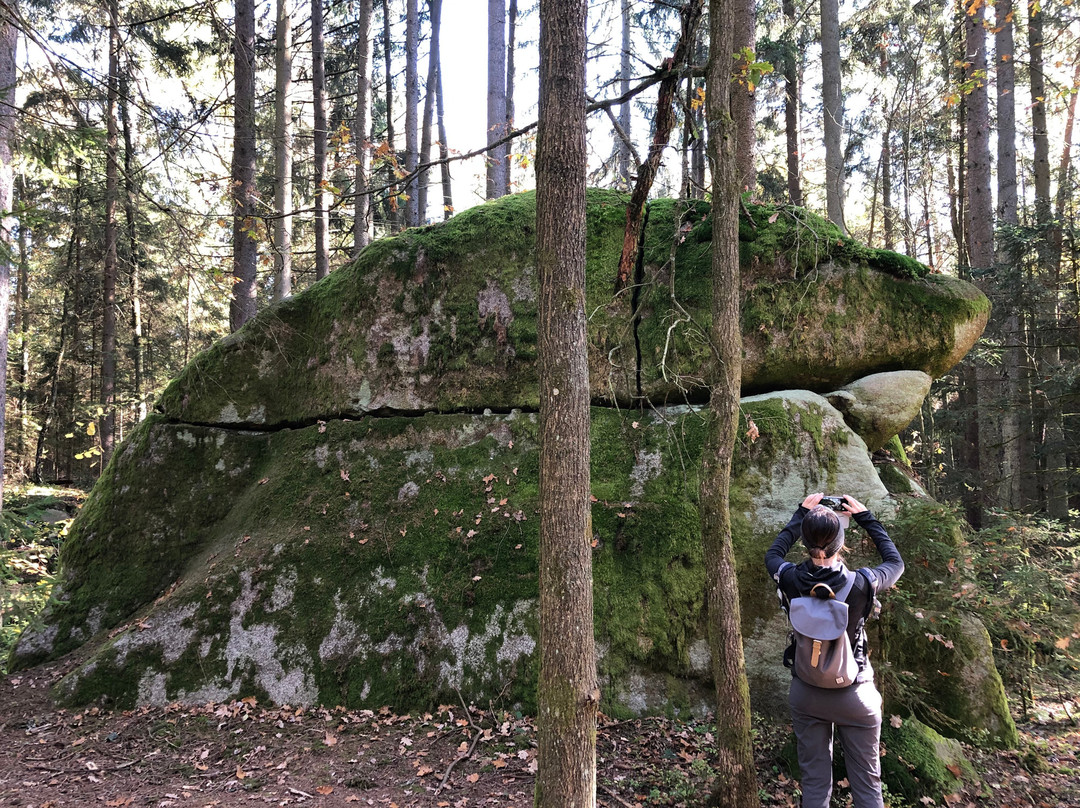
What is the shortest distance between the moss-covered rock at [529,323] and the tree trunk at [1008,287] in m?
5.14

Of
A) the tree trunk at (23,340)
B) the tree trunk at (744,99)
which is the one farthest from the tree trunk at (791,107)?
the tree trunk at (23,340)

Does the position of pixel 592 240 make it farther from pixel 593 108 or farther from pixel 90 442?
pixel 90 442

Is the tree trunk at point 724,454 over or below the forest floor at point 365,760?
over

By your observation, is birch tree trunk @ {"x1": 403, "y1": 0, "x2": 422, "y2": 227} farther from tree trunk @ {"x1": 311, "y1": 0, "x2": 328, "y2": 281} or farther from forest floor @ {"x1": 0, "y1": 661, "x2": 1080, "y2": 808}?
forest floor @ {"x1": 0, "y1": 661, "x2": 1080, "y2": 808}

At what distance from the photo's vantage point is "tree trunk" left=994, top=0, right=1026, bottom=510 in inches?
416

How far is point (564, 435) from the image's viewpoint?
3445 mm

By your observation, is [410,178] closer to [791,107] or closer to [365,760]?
[365,760]

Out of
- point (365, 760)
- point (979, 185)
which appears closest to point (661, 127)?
point (365, 760)

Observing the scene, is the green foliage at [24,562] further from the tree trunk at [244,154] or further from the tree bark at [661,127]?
the tree bark at [661,127]

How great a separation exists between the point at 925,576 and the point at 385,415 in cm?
581

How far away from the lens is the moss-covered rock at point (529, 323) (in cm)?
665

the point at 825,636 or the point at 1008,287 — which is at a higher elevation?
the point at 1008,287

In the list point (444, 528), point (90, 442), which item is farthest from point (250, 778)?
point (90, 442)

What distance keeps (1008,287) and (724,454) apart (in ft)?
31.4
